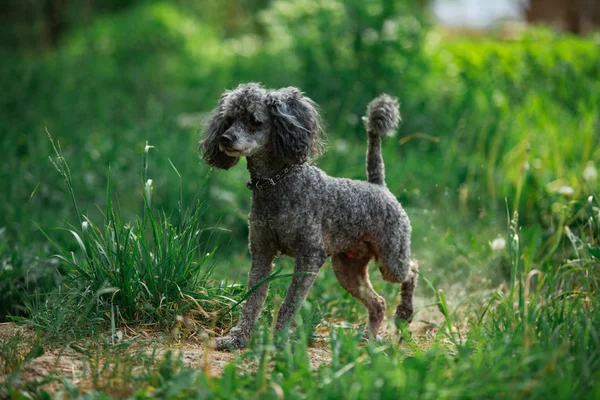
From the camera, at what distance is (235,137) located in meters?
3.11

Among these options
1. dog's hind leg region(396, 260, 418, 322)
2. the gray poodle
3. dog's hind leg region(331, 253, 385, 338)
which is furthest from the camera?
dog's hind leg region(396, 260, 418, 322)

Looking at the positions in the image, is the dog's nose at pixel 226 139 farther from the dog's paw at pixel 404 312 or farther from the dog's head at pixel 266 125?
the dog's paw at pixel 404 312

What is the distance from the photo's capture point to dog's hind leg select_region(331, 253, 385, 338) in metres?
3.74

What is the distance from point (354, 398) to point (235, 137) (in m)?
1.26

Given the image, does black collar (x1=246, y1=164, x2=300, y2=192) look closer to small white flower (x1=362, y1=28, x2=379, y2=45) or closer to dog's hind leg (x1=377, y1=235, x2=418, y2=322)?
dog's hind leg (x1=377, y1=235, x2=418, y2=322)

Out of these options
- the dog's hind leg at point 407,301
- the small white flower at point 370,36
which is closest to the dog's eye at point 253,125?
the dog's hind leg at point 407,301

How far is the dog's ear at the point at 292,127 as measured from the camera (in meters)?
3.17

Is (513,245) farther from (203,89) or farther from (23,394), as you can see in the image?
(203,89)

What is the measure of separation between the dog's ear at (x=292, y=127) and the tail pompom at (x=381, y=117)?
1.49 feet

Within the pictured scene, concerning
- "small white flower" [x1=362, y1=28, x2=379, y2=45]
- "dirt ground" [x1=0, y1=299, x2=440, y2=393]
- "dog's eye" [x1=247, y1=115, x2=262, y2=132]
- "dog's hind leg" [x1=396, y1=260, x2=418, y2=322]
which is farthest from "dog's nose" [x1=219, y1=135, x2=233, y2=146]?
"small white flower" [x1=362, y1=28, x2=379, y2=45]

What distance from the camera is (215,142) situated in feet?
10.9

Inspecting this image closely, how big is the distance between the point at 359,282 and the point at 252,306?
2.17 ft

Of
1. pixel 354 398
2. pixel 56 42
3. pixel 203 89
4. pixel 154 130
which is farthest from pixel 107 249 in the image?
pixel 56 42

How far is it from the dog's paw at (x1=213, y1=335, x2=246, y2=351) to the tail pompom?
1244 mm
